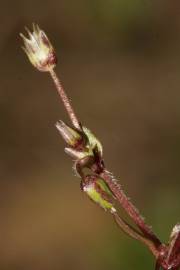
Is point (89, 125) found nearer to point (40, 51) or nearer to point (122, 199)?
point (40, 51)

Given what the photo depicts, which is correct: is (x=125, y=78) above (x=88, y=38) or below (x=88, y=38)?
below

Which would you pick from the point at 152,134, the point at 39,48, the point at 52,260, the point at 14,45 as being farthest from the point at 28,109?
the point at 39,48

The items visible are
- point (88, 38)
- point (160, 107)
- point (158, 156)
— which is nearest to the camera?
point (158, 156)

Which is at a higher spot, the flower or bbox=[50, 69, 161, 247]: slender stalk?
the flower

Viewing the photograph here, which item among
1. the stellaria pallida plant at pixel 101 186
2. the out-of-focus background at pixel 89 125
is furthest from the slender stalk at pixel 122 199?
the out-of-focus background at pixel 89 125

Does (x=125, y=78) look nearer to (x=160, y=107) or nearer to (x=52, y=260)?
(x=160, y=107)

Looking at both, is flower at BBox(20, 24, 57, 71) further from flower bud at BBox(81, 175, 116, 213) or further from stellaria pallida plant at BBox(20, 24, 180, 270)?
flower bud at BBox(81, 175, 116, 213)

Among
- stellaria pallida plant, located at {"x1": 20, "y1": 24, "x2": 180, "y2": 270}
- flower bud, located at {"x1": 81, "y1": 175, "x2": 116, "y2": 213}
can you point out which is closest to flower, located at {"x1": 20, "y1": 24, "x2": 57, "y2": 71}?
stellaria pallida plant, located at {"x1": 20, "y1": 24, "x2": 180, "y2": 270}

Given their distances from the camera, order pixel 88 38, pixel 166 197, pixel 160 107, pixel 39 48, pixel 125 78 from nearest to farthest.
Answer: pixel 39 48
pixel 166 197
pixel 160 107
pixel 125 78
pixel 88 38
